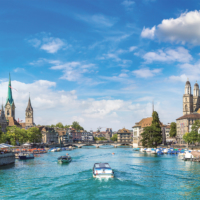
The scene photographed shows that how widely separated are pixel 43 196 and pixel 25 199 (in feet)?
6.66

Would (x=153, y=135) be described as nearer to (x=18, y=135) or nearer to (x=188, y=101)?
(x=18, y=135)

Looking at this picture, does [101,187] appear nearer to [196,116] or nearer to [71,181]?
[71,181]

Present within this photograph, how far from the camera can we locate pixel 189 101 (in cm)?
17062

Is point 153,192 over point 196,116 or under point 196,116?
under

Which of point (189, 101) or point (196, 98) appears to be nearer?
point (189, 101)

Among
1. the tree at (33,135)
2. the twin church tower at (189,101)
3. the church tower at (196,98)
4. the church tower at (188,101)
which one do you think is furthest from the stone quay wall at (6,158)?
the church tower at (196,98)

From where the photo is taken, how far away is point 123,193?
3244 cm

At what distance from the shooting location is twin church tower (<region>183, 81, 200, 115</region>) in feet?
561

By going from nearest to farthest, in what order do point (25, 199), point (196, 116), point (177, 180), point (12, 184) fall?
point (25, 199), point (12, 184), point (177, 180), point (196, 116)

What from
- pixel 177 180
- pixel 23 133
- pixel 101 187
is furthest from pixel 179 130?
pixel 101 187

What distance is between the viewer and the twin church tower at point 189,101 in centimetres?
17100

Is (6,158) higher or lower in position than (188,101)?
lower

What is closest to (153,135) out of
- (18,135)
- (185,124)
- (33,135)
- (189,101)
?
(185,124)

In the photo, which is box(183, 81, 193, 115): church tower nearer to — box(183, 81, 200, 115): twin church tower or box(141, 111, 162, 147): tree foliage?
box(183, 81, 200, 115): twin church tower
